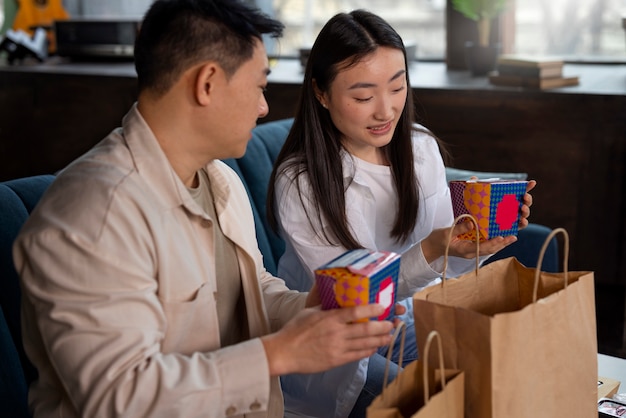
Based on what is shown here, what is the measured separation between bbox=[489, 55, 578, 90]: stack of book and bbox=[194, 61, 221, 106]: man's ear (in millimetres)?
1735

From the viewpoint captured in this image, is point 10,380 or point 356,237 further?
point 356,237

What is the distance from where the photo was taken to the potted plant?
308cm

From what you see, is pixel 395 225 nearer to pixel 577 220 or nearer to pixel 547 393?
pixel 547 393

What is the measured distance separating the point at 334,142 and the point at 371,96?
16cm

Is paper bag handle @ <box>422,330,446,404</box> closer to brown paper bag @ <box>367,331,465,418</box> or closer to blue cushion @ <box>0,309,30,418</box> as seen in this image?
brown paper bag @ <box>367,331,465,418</box>

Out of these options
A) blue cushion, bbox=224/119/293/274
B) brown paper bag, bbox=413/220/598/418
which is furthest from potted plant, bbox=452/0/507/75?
brown paper bag, bbox=413/220/598/418

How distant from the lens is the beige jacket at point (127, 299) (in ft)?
3.57

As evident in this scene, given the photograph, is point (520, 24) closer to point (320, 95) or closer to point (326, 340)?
point (320, 95)

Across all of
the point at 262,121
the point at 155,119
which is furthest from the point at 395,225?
the point at 262,121

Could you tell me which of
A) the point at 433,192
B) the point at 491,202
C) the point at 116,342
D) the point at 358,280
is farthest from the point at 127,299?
the point at 433,192

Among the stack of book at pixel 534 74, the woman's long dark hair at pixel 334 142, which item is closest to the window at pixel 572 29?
the stack of book at pixel 534 74

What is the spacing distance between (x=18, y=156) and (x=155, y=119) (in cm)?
278

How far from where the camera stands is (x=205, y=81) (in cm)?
120

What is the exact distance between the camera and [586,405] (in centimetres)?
133
